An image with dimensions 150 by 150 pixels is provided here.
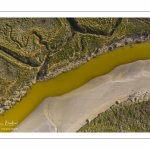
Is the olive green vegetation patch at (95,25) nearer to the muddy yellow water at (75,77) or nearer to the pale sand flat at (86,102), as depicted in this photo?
the muddy yellow water at (75,77)

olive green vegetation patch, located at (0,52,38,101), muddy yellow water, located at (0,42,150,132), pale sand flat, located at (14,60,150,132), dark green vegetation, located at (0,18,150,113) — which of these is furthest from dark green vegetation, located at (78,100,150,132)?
olive green vegetation patch, located at (0,52,38,101)

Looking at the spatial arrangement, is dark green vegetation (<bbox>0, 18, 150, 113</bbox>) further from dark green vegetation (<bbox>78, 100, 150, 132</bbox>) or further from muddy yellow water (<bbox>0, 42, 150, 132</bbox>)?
dark green vegetation (<bbox>78, 100, 150, 132</bbox>)

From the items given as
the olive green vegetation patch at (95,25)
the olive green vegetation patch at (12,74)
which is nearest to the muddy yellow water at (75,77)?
the olive green vegetation patch at (12,74)

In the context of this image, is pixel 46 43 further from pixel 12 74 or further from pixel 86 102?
pixel 86 102

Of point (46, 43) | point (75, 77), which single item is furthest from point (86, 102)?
point (46, 43)
